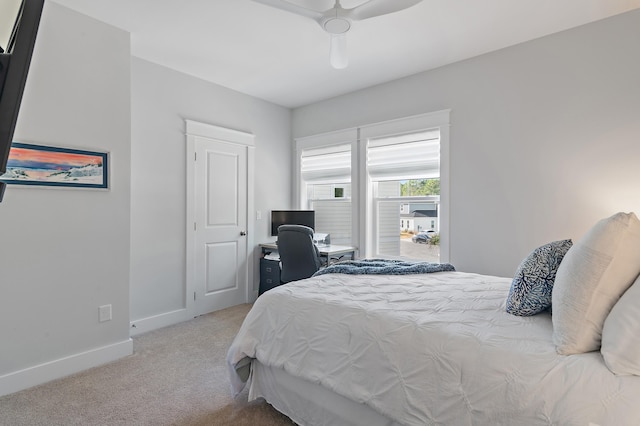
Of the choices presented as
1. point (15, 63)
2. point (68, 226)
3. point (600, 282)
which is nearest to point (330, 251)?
point (68, 226)

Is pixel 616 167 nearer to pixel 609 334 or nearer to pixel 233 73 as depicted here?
pixel 609 334

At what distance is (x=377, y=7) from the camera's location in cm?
198

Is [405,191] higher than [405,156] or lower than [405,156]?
lower

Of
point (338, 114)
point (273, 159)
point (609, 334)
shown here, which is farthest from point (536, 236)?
point (273, 159)

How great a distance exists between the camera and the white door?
152 inches

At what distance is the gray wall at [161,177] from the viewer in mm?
3330

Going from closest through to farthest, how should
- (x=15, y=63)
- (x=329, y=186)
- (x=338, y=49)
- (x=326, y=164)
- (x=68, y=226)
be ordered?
(x=15, y=63), (x=338, y=49), (x=68, y=226), (x=326, y=164), (x=329, y=186)

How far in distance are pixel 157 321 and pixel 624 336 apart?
11.9 feet

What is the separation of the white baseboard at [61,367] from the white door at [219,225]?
1081 millimetres

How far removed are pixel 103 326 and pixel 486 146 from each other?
12.2 feet

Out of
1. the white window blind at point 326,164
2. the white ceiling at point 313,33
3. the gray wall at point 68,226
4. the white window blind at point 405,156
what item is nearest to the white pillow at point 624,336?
the white ceiling at point 313,33

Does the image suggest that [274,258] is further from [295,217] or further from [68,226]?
[68,226]

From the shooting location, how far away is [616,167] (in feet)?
8.54

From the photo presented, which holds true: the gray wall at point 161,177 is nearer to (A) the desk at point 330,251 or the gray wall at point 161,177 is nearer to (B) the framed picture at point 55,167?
(B) the framed picture at point 55,167
